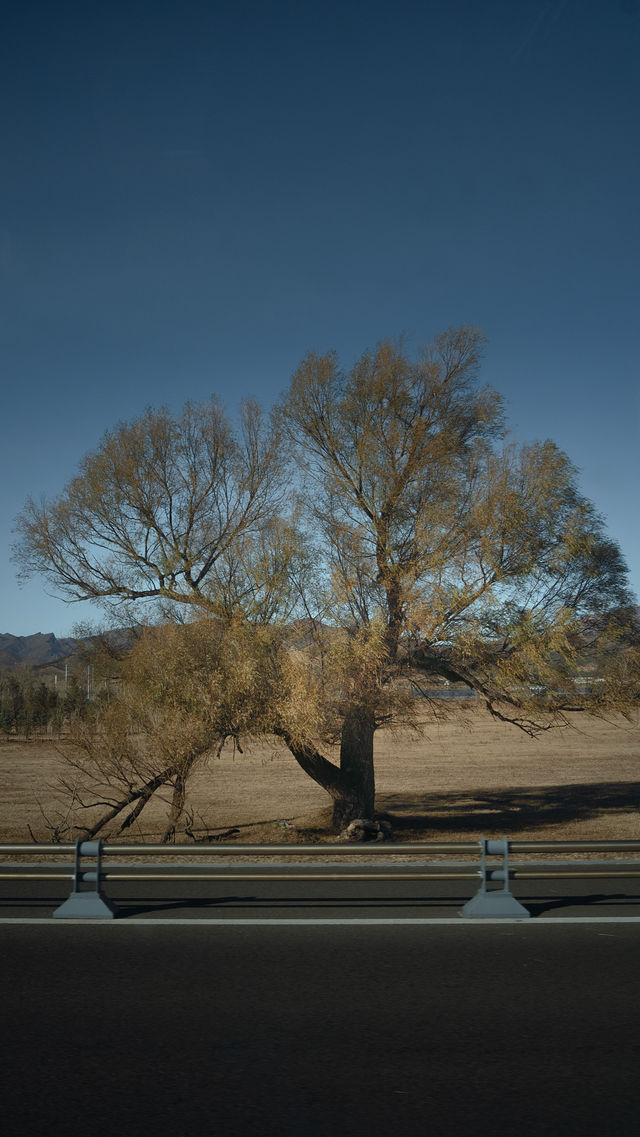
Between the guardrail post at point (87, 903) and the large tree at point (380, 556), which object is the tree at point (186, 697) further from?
the guardrail post at point (87, 903)

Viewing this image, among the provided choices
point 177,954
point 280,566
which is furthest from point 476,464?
point 177,954

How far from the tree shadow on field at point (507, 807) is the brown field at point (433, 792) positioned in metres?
0.04

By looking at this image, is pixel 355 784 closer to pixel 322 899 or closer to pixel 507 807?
pixel 507 807

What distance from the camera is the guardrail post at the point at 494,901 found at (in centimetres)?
751

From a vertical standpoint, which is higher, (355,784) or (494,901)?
(494,901)

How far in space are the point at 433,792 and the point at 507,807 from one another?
4.84 meters

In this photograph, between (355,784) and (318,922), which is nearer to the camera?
(318,922)

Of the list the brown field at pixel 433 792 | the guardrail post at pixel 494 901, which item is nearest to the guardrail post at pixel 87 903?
the guardrail post at pixel 494 901

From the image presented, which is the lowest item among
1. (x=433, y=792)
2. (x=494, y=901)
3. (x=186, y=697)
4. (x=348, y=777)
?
(x=433, y=792)

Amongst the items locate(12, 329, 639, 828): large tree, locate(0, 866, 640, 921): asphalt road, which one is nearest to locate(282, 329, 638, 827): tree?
locate(12, 329, 639, 828): large tree

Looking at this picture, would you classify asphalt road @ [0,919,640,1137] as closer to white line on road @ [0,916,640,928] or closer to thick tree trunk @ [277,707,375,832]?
white line on road @ [0,916,640,928]

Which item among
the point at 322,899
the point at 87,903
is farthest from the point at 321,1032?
the point at 322,899

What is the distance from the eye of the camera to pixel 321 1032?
480cm

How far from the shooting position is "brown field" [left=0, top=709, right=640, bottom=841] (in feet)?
67.5
